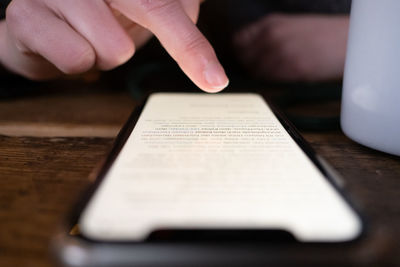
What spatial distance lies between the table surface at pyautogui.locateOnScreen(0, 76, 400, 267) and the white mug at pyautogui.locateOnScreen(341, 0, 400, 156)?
0.03 metres

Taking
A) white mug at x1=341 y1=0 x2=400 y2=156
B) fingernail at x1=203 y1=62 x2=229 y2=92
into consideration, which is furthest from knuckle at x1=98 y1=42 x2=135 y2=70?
white mug at x1=341 y1=0 x2=400 y2=156

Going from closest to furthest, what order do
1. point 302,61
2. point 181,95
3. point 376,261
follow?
A: point 376,261
point 181,95
point 302,61

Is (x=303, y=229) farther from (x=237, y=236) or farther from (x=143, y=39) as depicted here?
(x=143, y=39)

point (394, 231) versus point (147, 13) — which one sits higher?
point (147, 13)

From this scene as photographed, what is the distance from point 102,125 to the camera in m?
0.39

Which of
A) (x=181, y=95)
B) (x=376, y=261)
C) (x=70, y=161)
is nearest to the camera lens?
(x=376, y=261)

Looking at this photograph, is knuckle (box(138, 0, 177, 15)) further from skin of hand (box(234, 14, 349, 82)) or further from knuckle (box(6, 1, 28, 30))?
skin of hand (box(234, 14, 349, 82))

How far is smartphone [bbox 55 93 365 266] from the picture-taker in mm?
154

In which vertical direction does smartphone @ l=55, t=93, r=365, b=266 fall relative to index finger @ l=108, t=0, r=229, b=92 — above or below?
below

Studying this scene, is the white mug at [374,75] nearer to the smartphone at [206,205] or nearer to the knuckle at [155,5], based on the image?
the smartphone at [206,205]

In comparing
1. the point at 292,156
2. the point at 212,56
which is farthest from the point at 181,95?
the point at 292,156

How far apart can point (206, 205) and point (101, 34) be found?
0.29 m

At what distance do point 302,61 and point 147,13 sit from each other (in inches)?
14.2

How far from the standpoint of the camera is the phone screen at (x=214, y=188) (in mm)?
166
